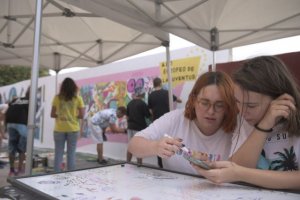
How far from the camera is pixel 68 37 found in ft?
16.1

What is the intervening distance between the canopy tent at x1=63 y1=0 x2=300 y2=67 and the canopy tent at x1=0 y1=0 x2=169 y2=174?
0.25m

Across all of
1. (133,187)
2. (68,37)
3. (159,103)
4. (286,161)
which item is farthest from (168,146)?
(68,37)

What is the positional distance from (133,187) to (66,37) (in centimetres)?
408

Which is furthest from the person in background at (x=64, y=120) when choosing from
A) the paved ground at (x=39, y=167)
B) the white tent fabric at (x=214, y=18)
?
the white tent fabric at (x=214, y=18)

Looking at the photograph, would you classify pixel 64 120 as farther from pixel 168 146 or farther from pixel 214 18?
pixel 168 146

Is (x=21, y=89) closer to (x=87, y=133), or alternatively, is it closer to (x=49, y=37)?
(x=87, y=133)

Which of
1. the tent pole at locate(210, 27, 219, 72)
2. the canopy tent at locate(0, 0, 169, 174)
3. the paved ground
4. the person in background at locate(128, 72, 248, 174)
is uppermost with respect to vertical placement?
the canopy tent at locate(0, 0, 169, 174)

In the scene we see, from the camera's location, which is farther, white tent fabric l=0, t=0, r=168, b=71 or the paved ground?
white tent fabric l=0, t=0, r=168, b=71

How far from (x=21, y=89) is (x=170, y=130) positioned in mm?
10687

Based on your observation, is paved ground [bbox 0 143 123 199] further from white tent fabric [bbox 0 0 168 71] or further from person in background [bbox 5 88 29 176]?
white tent fabric [bbox 0 0 168 71]

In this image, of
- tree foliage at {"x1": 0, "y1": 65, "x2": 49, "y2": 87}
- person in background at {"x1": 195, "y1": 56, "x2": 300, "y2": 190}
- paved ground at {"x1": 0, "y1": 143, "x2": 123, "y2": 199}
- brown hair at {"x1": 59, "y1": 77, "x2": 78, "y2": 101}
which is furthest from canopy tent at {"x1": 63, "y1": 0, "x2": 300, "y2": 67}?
tree foliage at {"x1": 0, "y1": 65, "x2": 49, "y2": 87}

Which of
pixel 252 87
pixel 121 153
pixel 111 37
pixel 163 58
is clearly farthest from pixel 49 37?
pixel 252 87

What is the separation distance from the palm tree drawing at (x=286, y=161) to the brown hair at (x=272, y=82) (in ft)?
0.24

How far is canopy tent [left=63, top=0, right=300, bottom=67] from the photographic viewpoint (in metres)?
3.04
